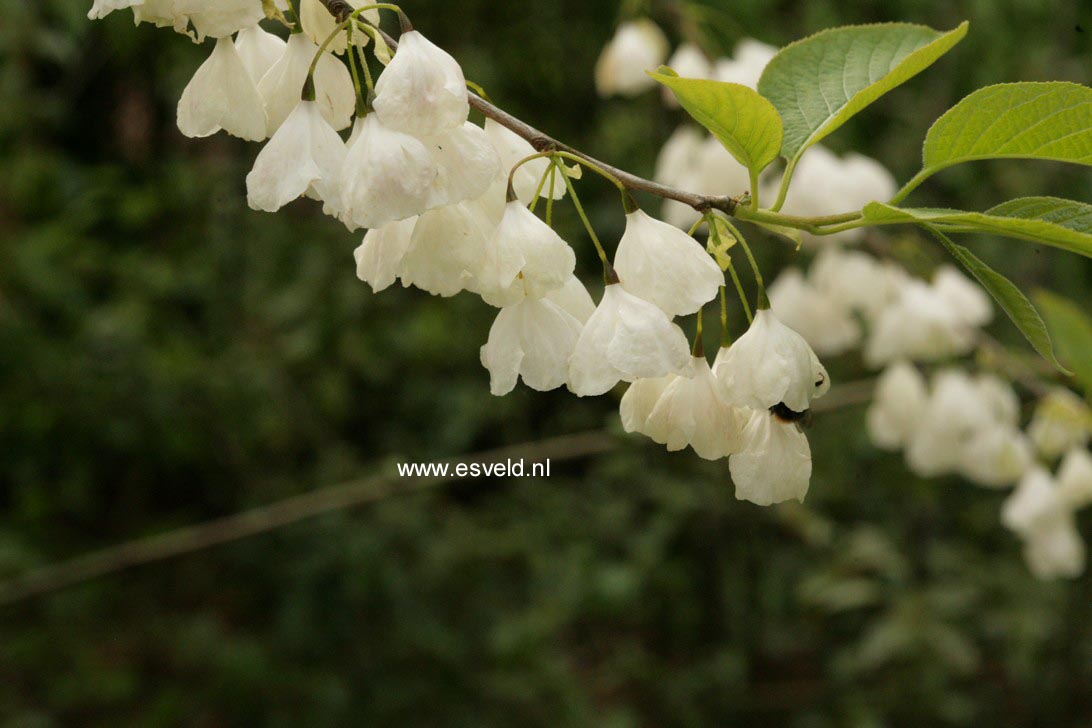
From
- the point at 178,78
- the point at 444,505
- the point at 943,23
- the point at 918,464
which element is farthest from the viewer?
the point at 444,505

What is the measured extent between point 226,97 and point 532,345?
24 centimetres

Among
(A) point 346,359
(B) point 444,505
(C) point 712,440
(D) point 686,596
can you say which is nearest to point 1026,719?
(D) point 686,596

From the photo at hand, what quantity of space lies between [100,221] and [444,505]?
3.72 ft

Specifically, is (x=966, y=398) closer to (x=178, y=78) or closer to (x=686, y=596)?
(x=686, y=596)

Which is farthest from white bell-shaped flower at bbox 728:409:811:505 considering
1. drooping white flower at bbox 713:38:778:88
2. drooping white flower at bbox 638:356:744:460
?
drooping white flower at bbox 713:38:778:88

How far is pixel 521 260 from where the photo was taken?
566mm

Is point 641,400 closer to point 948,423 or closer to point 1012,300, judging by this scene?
point 1012,300

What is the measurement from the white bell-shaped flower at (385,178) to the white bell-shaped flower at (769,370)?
0.64 feet

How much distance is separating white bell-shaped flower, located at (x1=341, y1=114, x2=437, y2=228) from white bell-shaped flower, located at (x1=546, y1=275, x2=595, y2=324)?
0.13 m

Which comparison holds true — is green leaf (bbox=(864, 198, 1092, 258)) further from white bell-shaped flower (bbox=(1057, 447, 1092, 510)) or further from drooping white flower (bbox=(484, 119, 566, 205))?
white bell-shaped flower (bbox=(1057, 447, 1092, 510))

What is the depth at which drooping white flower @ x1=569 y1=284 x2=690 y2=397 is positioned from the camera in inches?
22.5

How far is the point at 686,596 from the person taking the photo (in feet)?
9.32

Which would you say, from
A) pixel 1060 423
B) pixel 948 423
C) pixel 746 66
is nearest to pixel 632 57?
pixel 746 66

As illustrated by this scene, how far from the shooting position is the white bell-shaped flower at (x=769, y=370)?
58 centimetres
